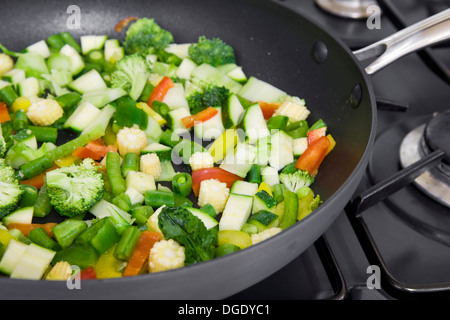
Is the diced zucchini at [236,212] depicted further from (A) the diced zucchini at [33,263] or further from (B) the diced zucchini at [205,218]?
(A) the diced zucchini at [33,263]

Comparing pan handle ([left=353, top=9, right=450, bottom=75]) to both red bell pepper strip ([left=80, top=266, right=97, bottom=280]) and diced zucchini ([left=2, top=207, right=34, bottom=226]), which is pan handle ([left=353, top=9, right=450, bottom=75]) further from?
diced zucchini ([left=2, top=207, right=34, bottom=226])

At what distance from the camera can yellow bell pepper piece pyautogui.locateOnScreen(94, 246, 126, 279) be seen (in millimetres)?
1402

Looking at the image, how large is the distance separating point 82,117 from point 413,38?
4.32 ft

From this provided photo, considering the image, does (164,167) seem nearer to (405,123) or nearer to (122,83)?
(122,83)

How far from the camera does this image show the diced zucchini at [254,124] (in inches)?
74.8

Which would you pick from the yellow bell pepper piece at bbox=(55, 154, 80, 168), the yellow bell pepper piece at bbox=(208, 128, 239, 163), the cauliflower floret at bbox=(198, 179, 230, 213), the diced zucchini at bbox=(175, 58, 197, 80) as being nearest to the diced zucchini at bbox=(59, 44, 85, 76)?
the diced zucchini at bbox=(175, 58, 197, 80)

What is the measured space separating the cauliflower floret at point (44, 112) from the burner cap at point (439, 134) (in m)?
1.48

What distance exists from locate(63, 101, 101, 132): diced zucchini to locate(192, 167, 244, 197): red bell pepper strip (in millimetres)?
520

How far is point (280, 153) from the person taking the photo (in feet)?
5.97

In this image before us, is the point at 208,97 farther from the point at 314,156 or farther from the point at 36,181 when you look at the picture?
the point at 36,181

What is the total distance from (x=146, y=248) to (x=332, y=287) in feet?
1.92

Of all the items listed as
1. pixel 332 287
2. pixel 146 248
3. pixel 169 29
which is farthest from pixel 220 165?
pixel 169 29

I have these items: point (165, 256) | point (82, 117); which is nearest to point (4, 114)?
point (82, 117)

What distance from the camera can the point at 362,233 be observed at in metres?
1.52
